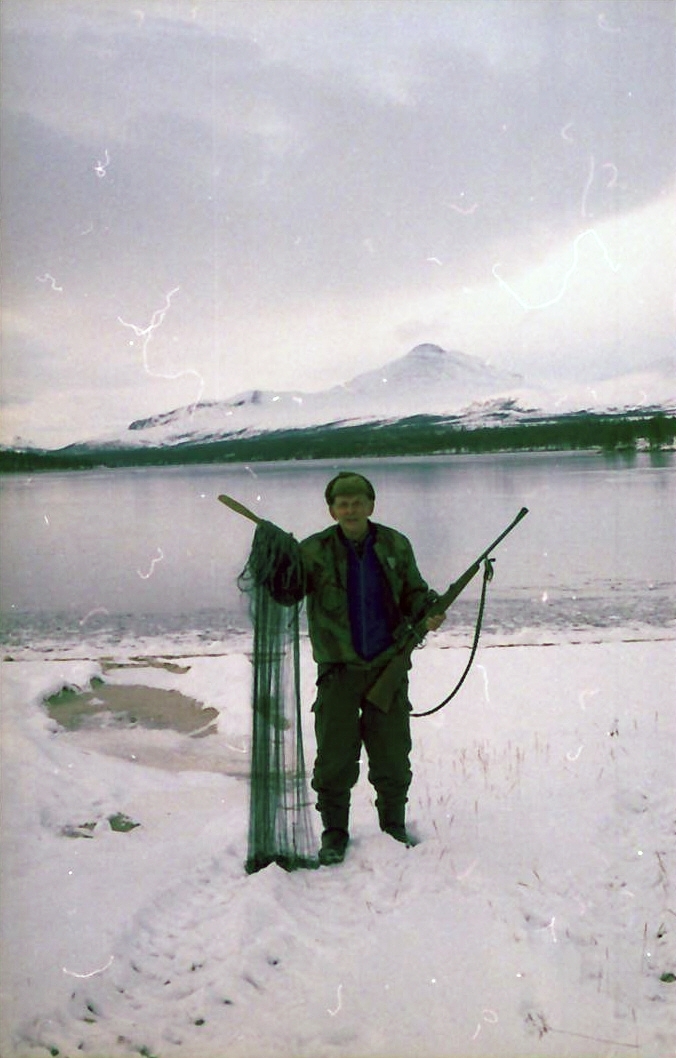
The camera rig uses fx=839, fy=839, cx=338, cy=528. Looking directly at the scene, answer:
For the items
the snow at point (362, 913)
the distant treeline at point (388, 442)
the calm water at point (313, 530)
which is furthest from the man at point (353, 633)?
the calm water at point (313, 530)

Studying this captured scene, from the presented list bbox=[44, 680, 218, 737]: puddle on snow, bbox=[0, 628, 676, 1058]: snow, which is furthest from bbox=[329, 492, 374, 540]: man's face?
bbox=[44, 680, 218, 737]: puddle on snow

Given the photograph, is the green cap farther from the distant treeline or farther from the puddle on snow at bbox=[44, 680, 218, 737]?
the distant treeline

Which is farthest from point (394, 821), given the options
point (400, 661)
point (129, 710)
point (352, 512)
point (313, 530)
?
point (313, 530)

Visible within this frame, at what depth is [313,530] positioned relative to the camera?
6.93 metres

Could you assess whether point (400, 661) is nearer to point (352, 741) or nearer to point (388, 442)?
point (352, 741)

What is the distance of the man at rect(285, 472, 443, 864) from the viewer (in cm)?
294

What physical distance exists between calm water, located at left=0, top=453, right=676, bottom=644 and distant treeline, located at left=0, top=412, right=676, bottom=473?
142 mm

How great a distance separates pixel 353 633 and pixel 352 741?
0.40 m

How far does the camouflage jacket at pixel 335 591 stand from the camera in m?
2.93

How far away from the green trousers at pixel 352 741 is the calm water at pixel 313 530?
9.74 ft

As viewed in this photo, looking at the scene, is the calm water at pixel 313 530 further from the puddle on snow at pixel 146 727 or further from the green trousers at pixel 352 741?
the green trousers at pixel 352 741

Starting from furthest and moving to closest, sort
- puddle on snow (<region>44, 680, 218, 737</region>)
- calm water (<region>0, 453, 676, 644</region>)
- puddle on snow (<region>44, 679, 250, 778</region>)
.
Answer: calm water (<region>0, 453, 676, 644</region>)
puddle on snow (<region>44, 680, 218, 737</region>)
puddle on snow (<region>44, 679, 250, 778</region>)

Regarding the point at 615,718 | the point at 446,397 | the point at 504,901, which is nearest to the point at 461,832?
the point at 504,901

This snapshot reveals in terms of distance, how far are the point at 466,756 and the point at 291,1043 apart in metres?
1.85
